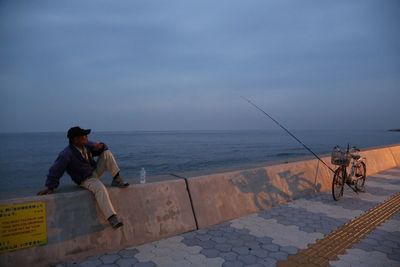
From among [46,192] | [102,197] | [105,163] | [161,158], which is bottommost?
[161,158]

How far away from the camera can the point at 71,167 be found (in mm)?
4094

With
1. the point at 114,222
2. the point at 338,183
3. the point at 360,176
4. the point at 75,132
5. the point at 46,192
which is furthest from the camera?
the point at 360,176

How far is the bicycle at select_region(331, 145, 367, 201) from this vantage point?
7.07m

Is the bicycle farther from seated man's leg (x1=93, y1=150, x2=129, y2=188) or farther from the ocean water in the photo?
seated man's leg (x1=93, y1=150, x2=129, y2=188)

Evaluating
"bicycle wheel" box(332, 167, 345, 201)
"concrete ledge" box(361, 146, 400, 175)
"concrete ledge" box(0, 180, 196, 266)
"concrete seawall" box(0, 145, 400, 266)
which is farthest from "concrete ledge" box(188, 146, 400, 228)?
"concrete ledge" box(361, 146, 400, 175)

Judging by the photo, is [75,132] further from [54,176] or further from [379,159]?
[379,159]

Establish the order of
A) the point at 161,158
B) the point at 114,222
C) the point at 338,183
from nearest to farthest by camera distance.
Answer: the point at 114,222 < the point at 338,183 < the point at 161,158

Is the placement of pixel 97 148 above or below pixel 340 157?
above

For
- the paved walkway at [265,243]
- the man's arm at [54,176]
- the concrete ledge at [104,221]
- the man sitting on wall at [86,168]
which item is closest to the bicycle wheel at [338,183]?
the paved walkway at [265,243]

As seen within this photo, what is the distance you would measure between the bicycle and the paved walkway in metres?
0.79

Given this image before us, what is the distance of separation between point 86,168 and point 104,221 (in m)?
0.80

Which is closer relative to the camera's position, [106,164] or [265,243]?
[265,243]

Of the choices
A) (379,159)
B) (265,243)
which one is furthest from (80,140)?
(379,159)

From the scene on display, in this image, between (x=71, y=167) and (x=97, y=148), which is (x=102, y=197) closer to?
(x=71, y=167)
